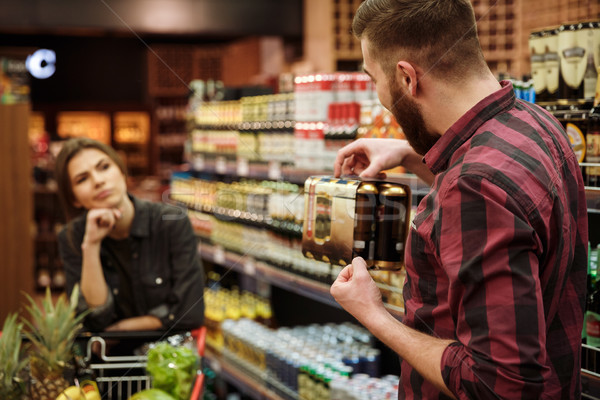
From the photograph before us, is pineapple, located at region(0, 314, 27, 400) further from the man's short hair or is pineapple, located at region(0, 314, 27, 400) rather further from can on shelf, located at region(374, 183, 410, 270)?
the man's short hair

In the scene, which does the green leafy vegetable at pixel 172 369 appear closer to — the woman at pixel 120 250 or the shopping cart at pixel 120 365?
the shopping cart at pixel 120 365

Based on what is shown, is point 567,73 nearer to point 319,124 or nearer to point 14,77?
point 319,124

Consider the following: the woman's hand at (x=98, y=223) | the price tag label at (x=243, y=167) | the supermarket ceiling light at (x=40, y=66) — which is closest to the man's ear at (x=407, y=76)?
the woman's hand at (x=98, y=223)

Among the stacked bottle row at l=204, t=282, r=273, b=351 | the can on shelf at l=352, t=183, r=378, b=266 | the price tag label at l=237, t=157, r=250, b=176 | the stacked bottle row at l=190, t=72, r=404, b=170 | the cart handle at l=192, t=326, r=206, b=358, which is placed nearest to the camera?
the can on shelf at l=352, t=183, r=378, b=266

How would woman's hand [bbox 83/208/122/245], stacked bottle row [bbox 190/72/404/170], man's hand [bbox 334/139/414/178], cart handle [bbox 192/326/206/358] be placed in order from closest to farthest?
→ man's hand [bbox 334/139/414/178]
cart handle [bbox 192/326/206/358]
woman's hand [bbox 83/208/122/245]
stacked bottle row [bbox 190/72/404/170]

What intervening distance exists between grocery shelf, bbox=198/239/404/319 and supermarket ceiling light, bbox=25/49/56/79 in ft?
20.3

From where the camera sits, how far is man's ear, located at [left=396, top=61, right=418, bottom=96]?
4.03 ft

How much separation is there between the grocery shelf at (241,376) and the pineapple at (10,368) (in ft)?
5.33

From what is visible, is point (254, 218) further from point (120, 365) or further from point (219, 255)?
point (120, 365)

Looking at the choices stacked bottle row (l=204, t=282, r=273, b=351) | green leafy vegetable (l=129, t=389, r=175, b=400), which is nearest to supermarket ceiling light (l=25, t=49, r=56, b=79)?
stacked bottle row (l=204, t=282, r=273, b=351)

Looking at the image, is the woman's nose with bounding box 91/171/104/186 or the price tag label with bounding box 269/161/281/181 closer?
the woman's nose with bounding box 91/171/104/186

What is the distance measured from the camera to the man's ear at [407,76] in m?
1.23

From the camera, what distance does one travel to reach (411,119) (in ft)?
4.24

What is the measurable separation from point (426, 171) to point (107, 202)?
1.30 m
